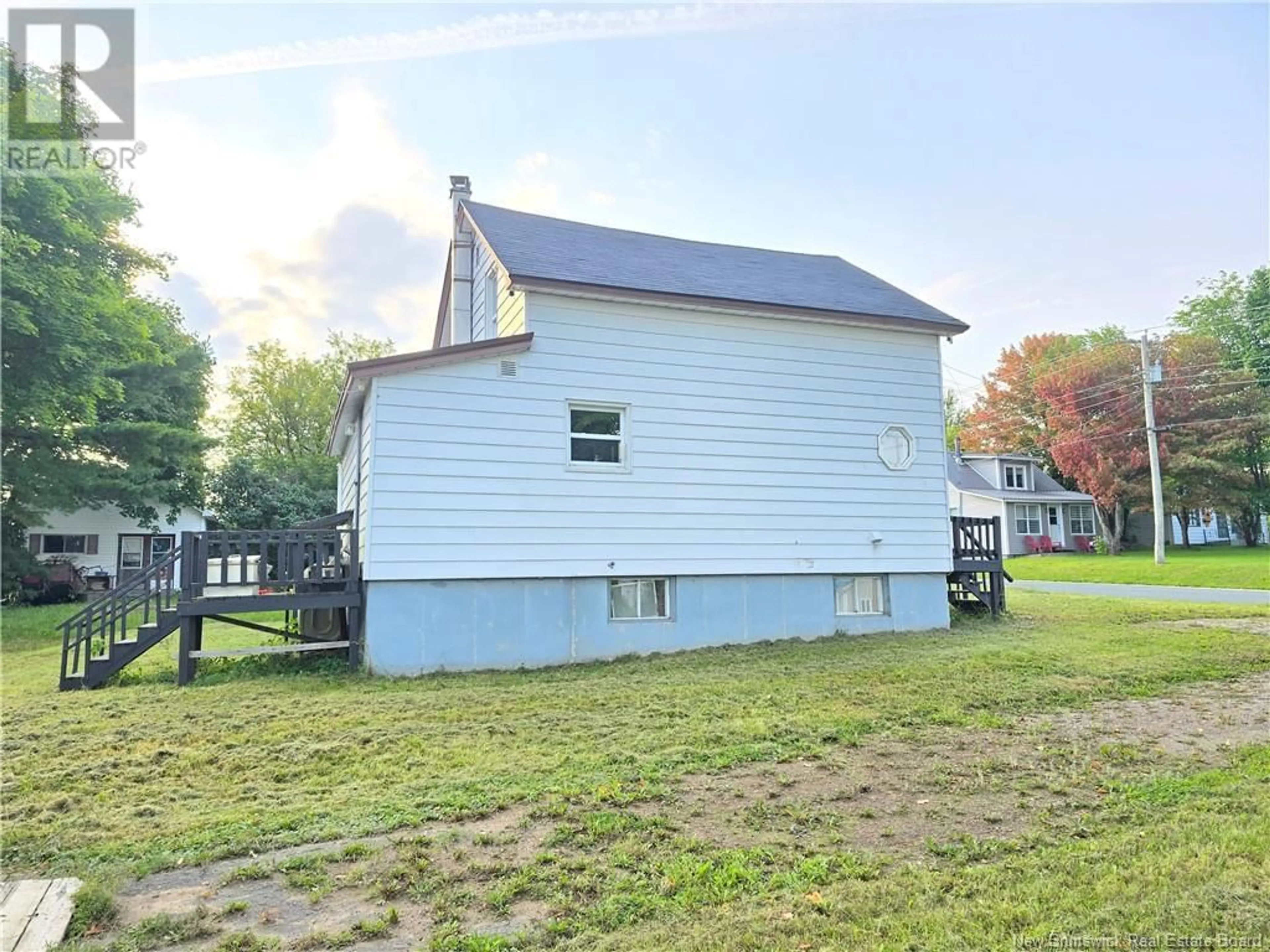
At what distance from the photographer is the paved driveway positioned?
1524cm

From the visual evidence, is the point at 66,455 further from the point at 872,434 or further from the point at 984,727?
the point at 984,727

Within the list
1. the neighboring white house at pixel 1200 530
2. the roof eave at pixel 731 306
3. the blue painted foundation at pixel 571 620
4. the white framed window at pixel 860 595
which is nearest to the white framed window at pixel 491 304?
the roof eave at pixel 731 306

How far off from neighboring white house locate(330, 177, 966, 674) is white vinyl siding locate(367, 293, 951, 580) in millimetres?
26

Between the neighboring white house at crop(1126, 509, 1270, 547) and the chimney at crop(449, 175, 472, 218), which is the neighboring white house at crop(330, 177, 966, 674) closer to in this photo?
the chimney at crop(449, 175, 472, 218)

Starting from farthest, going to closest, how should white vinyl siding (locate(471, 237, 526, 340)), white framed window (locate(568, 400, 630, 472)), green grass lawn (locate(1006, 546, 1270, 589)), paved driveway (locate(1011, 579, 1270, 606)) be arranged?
green grass lawn (locate(1006, 546, 1270, 589))
paved driveway (locate(1011, 579, 1270, 606))
white vinyl siding (locate(471, 237, 526, 340))
white framed window (locate(568, 400, 630, 472))

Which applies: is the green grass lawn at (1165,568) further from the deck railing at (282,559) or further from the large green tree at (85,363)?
the large green tree at (85,363)

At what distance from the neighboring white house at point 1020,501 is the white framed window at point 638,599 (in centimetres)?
2795

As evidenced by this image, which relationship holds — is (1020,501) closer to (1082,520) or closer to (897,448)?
(1082,520)

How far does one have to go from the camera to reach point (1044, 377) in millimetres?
36625

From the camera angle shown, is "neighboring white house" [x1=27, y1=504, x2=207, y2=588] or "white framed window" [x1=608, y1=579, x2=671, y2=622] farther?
"neighboring white house" [x1=27, y1=504, x2=207, y2=588]

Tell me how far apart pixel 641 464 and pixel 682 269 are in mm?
3520

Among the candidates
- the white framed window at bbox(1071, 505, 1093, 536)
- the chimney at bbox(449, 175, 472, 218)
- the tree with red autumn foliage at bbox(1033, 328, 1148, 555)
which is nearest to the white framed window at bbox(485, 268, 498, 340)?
the chimney at bbox(449, 175, 472, 218)

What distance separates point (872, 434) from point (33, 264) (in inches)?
639

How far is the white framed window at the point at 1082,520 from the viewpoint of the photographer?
3612cm
